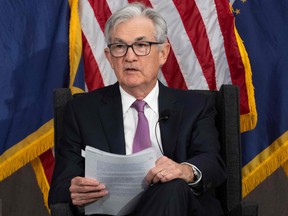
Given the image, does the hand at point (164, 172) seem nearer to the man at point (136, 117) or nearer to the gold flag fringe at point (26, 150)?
the man at point (136, 117)

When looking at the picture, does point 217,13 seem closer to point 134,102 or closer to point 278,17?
point 278,17

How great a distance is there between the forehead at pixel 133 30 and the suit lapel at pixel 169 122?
0.26 metres

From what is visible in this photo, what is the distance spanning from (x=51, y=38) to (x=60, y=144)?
76 cm

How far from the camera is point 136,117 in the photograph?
2.47 meters

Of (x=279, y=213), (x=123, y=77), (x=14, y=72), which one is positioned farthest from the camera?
(x=279, y=213)

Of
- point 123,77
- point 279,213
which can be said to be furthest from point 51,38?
point 279,213

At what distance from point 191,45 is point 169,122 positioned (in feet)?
2.52

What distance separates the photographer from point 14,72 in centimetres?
295

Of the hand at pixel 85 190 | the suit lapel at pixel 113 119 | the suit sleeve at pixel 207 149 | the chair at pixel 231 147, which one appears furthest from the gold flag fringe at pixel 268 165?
the hand at pixel 85 190

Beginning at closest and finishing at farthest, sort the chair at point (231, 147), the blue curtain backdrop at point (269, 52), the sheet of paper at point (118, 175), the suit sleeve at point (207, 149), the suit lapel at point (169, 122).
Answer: the sheet of paper at point (118, 175) → the suit sleeve at point (207, 149) → the suit lapel at point (169, 122) → the chair at point (231, 147) → the blue curtain backdrop at point (269, 52)

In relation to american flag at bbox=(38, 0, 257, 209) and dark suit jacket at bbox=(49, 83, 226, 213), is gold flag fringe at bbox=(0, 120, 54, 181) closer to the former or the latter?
american flag at bbox=(38, 0, 257, 209)

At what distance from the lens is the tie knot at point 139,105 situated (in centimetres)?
244

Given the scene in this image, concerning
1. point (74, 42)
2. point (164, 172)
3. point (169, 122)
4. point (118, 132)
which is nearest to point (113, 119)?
point (118, 132)

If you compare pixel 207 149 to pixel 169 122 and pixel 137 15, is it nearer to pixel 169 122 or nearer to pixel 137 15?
pixel 169 122
